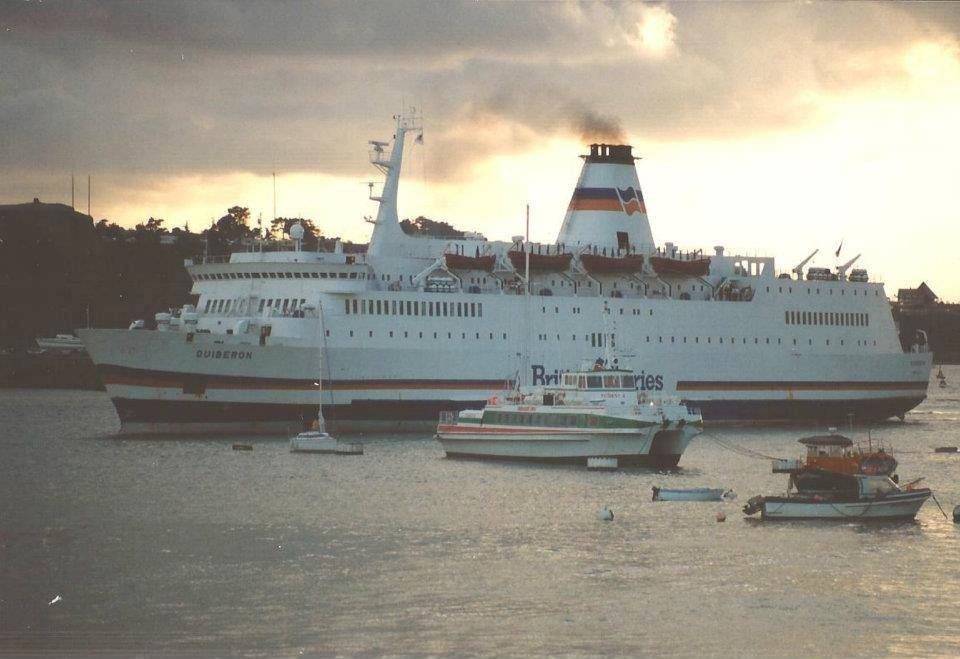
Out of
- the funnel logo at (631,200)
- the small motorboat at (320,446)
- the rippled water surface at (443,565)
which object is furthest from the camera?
the funnel logo at (631,200)

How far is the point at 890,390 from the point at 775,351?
262 inches

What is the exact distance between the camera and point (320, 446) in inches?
2034

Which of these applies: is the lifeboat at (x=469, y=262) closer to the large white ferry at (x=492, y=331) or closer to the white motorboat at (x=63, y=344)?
the large white ferry at (x=492, y=331)

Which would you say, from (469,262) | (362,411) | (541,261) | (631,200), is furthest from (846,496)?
(631,200)

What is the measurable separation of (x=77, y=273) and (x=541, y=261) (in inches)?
2986

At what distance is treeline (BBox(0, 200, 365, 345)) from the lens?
430 feet

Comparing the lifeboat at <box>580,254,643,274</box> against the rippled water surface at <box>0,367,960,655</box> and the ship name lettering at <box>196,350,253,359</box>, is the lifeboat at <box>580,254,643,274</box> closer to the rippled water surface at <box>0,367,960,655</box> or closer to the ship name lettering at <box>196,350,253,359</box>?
the ship name lettering at <box>196,350,253,359</box>

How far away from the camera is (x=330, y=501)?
131 ft

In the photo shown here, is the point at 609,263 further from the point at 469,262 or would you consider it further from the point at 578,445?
the point at 578,445

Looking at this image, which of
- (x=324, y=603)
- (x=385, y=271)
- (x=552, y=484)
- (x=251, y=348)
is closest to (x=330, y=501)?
(x=552, y=484)

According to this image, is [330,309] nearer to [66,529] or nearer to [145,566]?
[66,529]

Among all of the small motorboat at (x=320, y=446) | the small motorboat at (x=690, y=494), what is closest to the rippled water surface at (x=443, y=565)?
the small motorboat at (x=690, y=494)

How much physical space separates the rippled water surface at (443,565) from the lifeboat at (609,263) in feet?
65.6

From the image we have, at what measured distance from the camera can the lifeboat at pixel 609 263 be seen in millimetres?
67188
